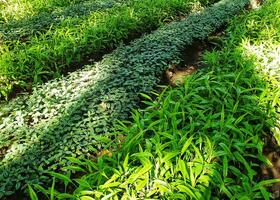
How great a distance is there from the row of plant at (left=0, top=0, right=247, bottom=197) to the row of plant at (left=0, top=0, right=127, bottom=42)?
192 cm

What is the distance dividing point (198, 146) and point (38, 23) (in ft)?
17.2

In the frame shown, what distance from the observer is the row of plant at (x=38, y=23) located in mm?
6078

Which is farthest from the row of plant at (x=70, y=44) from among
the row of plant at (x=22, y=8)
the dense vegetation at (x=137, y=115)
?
the row of plant at (x=22, y=8)

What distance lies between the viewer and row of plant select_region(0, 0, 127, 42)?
19.9 ft

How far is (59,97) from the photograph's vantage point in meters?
3.94

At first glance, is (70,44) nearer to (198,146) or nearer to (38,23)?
(38,23)

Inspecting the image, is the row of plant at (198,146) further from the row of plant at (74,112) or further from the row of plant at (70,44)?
the row of plant at (70,44)

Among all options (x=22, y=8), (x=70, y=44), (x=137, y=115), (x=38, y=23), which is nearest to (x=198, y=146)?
(x=137, y=115)

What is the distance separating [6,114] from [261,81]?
122 inches

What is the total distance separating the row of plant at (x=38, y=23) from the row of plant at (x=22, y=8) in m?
0.35

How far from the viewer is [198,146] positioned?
9.12 ft

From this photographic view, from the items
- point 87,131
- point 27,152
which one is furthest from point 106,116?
point 27,152

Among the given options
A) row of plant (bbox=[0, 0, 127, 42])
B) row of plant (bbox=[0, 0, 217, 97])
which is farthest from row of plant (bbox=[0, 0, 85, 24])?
row of plant (bbox=[0, 0, 217, 97])

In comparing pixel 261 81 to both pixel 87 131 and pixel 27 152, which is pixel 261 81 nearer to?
pixel 87 131
